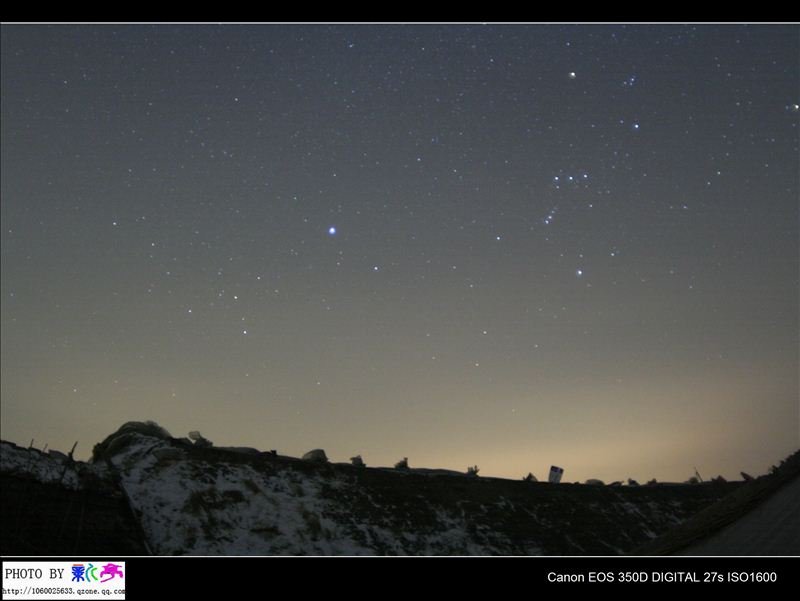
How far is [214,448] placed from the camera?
53.6 feet

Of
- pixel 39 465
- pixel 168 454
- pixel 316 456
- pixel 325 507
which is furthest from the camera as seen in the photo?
pixel 316 456

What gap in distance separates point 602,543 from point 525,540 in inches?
94.9

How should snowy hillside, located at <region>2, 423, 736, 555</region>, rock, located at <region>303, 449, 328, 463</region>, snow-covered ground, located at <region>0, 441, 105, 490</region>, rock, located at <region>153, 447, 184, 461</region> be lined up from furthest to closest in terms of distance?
rock, located at <region>303, 449, 328, 463</region> < rock, located at <region>153, 447, 184, 461</region> < snowy hillside, located at <region>2, 423, 736, 555</region> < snow-covered ground, located at <region>0, 441, 105, 490</region>

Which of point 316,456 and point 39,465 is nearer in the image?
point 39,465

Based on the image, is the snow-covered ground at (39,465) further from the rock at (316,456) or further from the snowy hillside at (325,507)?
the rock at (316,456)
